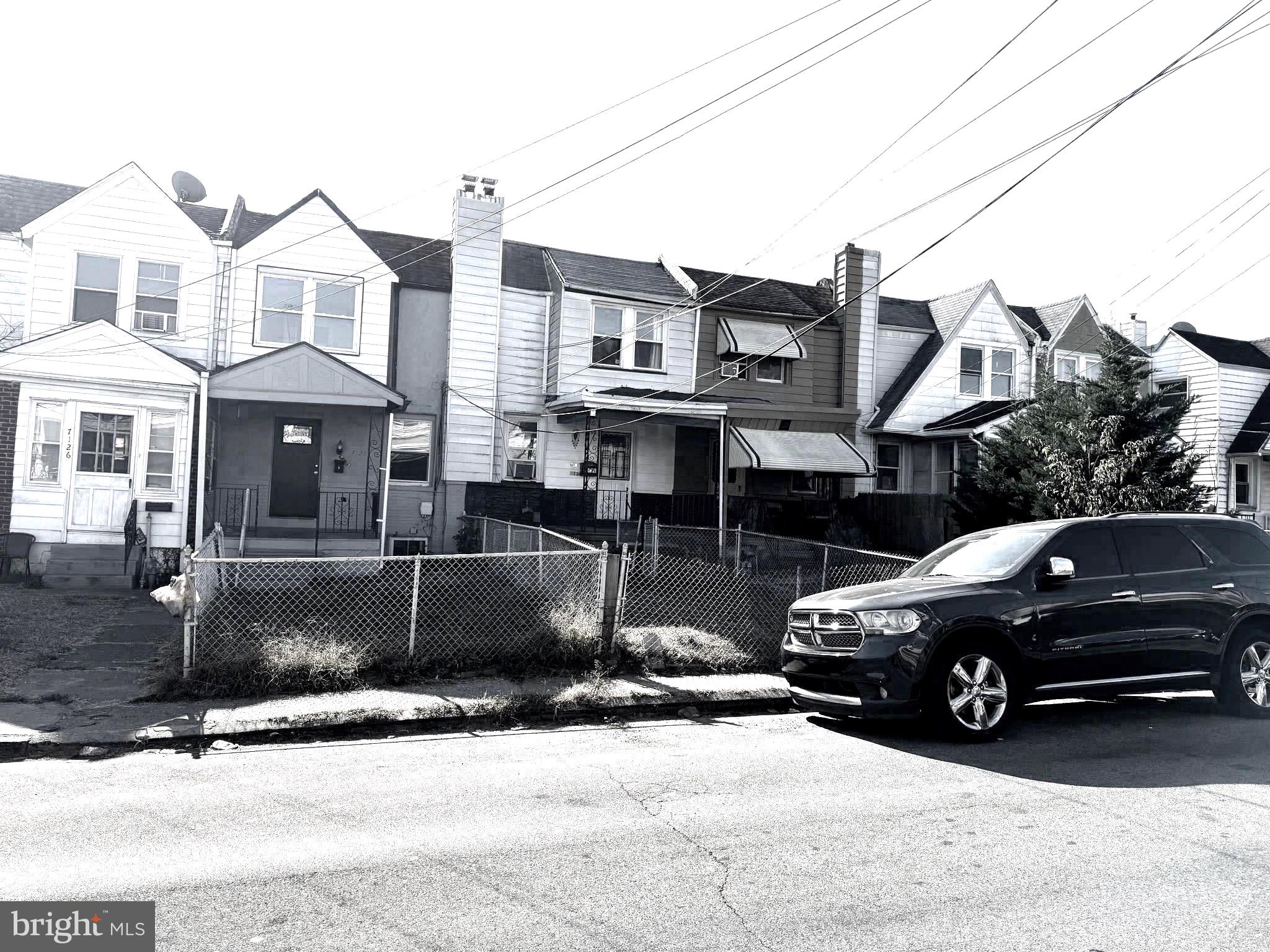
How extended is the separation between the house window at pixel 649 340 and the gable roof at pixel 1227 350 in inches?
647

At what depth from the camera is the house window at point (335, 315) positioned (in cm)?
1775

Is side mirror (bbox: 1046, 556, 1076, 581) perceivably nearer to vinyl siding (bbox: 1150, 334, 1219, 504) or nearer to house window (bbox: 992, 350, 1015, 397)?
house window (bbox: 992, 350, 1015, 397)

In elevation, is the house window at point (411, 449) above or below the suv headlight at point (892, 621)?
above

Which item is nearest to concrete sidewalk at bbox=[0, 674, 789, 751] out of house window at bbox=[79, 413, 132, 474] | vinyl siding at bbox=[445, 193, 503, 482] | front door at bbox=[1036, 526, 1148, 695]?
front door at bbox=[1036, 526, 1148, 695]

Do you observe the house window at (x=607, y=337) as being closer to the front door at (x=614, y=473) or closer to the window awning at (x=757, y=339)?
the front door at (x=614, y=473)

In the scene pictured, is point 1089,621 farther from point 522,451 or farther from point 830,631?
point 522,451

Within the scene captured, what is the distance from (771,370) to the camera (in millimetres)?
22250

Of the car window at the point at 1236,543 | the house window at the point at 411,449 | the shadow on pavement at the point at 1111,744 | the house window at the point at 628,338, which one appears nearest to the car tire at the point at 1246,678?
the shadow on pavement at the point at 1111,744

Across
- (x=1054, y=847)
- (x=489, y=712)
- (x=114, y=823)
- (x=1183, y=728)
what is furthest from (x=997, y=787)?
(x=114, y=823)

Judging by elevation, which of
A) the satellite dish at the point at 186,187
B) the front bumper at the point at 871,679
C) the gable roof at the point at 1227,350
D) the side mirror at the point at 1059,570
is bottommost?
Answer: the front bumper at the point at 871,679

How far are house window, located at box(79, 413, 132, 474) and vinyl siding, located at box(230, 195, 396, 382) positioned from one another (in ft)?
7.66

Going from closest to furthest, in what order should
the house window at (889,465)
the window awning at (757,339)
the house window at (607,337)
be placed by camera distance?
the house window at (607,337)
the window awning at (757,339)
the house window at (889,465)

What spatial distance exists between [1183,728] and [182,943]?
7206mm

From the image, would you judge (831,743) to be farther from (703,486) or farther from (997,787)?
(703,486)
